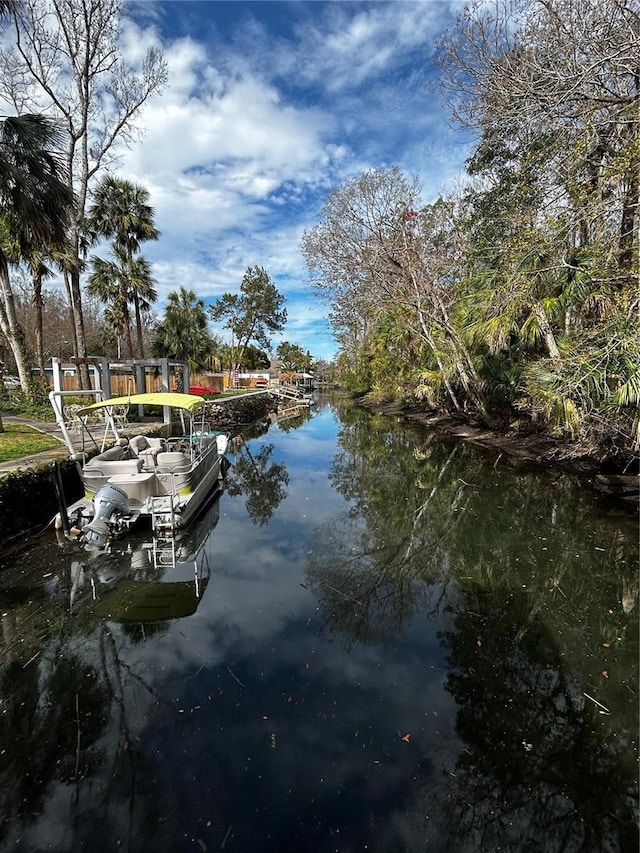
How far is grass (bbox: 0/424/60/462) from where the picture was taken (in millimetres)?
9289

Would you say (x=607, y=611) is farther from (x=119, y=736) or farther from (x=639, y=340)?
(x=119, y=736)

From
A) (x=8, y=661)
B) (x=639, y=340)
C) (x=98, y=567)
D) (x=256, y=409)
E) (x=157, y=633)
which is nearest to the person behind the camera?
(x=8, y=661)

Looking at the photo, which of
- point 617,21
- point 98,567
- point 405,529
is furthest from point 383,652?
point 617,21

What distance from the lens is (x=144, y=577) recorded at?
244 inches

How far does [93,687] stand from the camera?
3969 mm

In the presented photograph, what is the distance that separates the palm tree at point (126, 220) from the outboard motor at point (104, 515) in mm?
19102

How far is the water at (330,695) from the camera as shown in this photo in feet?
8.87

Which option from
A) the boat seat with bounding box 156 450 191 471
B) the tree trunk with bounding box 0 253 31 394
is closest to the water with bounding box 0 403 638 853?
the boat seat with bounding box 156 450 191 471

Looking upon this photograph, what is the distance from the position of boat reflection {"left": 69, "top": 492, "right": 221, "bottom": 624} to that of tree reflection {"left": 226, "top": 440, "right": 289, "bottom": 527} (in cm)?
192

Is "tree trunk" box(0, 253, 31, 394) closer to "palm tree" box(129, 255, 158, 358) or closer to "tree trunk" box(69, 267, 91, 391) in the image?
"tree trunk" box(69, 267, 91, 391)

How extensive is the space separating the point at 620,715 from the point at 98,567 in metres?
7.01

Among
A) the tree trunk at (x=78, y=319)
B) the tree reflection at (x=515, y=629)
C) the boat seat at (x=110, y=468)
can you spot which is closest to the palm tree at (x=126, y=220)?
the tree trunk at (x=78, y=319)

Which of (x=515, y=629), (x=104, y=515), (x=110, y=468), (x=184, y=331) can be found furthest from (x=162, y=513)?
(x=184, y=331)

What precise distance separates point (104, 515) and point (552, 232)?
1102cm
